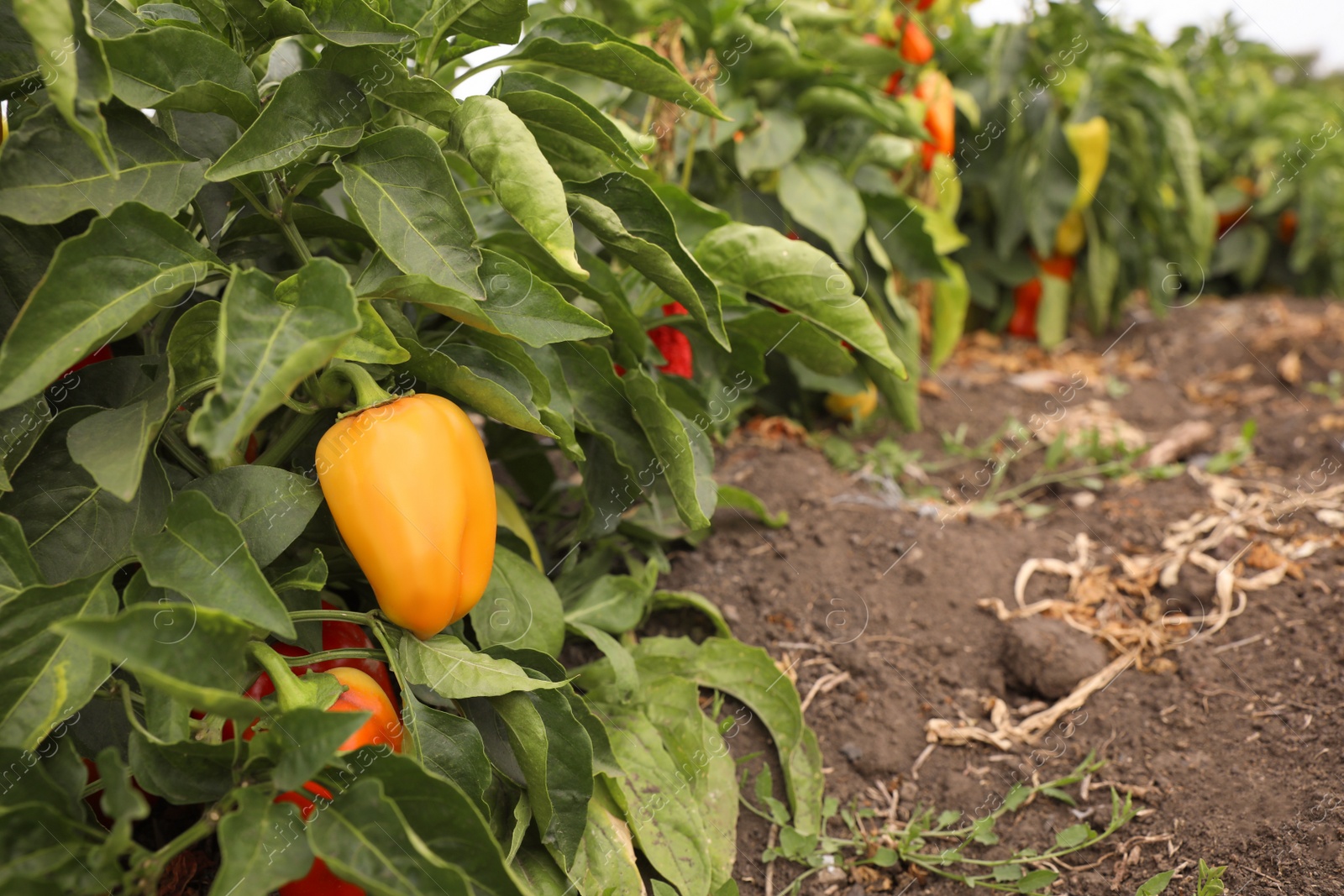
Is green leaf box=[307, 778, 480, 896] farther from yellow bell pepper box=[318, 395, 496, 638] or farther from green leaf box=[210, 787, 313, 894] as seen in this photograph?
yellow bell pepper box=[318, 395, 496, 638]

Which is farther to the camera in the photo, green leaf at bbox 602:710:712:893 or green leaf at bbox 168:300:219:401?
green leaf at bbox 602:710:712:893

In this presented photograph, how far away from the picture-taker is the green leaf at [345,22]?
3.16 feet

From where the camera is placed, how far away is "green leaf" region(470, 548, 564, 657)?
1.18 m

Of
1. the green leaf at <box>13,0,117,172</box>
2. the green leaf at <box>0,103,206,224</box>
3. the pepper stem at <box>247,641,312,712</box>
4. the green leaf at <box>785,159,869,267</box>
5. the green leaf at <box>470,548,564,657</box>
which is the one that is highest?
the green leaf at <box>13,0,117,172</box>

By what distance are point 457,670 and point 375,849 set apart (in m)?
0.26

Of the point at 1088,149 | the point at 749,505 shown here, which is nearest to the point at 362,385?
the point at 749,505

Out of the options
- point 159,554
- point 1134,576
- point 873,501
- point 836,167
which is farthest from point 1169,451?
point 159,554

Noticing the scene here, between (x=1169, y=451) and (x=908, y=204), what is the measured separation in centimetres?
87

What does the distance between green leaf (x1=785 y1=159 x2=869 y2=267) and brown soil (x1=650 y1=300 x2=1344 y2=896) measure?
481 millimetres

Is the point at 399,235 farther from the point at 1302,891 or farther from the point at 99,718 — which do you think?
the point at 1302,891

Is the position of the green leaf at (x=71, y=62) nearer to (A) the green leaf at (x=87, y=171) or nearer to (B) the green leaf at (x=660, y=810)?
(A) the green leaf at (x=87, y=171)

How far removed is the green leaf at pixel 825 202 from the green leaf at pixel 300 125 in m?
1.11

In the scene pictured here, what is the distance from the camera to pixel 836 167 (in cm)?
214

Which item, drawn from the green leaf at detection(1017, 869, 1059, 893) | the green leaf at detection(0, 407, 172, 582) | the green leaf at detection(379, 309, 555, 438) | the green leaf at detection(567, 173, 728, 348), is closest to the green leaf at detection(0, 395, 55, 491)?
the green leaf at detection(0, 407, 172, 582)
